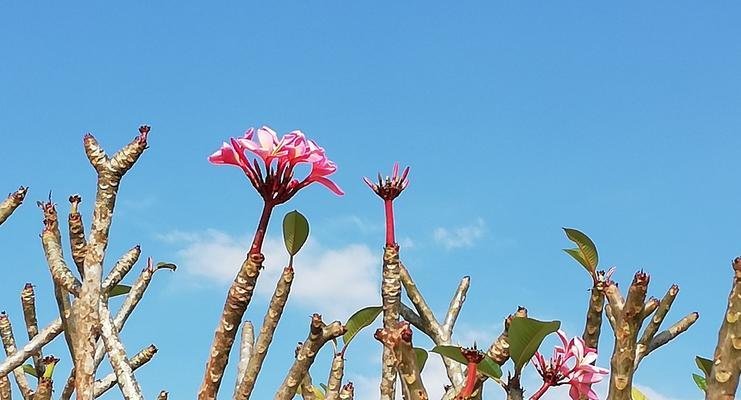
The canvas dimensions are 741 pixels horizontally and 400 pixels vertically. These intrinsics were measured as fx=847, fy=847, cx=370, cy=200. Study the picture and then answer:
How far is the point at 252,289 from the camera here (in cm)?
163

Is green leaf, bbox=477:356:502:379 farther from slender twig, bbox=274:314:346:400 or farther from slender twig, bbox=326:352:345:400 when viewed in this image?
slender twig, bbox=326:352:345:400

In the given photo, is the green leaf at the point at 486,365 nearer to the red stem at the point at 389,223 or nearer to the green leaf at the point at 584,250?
the red stem at the point at 389,223

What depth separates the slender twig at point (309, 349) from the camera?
63.2 inches

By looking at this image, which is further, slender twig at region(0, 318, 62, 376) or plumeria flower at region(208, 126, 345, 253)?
slender twig at region(0, 318, 62, 376)

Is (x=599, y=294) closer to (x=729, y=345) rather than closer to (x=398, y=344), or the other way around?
(x=729, y=345)

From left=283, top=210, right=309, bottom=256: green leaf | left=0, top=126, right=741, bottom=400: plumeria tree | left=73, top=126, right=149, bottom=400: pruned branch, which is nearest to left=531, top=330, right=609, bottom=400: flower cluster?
Result: left=0, top=126, right=741, bottom=400: plumeria tree

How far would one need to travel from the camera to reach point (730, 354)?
1.48m

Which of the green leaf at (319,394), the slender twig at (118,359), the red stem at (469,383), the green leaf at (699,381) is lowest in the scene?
the red stem at (469,383)

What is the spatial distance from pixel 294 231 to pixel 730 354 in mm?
1102

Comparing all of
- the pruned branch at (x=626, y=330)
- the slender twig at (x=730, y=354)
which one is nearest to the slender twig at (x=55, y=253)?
the pruned branch at (x=626, y=330)

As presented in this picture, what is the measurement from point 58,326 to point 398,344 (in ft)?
5.03

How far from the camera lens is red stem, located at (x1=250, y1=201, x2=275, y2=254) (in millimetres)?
1646

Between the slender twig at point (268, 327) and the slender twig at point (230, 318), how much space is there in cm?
16

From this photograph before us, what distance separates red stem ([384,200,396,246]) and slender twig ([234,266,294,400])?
33 centimetres
